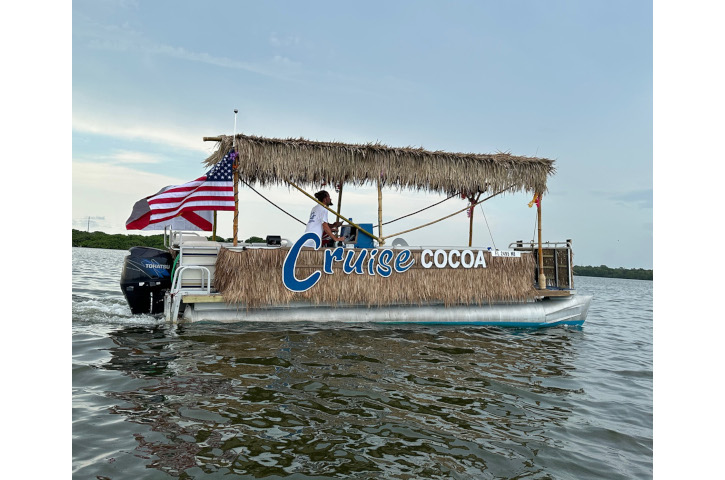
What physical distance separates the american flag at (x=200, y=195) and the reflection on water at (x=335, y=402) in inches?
92.7

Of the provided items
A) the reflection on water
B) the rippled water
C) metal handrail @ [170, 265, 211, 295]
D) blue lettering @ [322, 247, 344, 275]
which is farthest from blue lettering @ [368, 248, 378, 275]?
metal handrail @ [170, 265, 211, 295]

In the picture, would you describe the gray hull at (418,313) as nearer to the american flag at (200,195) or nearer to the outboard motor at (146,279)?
the outboard motor at (146,279)

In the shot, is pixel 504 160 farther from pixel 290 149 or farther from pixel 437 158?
pixel 290 149

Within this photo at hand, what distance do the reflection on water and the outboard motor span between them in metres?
0.99

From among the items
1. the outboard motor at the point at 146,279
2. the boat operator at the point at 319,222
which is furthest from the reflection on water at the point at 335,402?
the boat operator at the point at 319,222

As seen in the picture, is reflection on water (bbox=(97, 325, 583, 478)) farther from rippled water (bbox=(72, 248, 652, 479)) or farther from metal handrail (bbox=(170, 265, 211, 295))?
metal handrail (bbox=(170, 265, 211, 295))

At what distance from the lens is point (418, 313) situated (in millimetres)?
9844

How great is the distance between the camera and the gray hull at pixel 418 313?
8617mm

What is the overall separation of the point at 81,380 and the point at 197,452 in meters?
2.59

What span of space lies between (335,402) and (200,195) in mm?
5856

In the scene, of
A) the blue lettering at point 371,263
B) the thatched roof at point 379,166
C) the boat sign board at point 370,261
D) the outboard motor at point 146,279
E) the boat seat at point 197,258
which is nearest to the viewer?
the outboard motor at point 146,279

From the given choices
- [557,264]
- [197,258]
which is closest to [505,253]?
[557,264]

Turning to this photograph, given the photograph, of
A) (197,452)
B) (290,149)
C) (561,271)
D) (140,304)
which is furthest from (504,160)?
(197,452)

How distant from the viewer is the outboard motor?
28.3 ft
